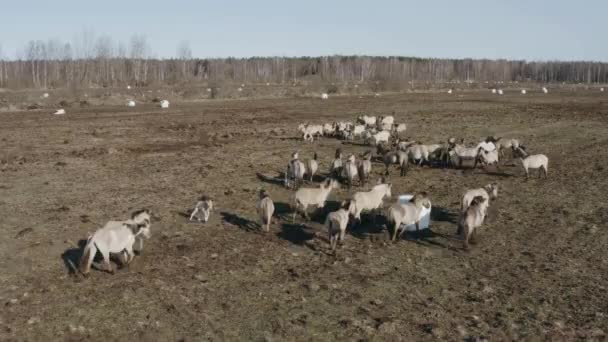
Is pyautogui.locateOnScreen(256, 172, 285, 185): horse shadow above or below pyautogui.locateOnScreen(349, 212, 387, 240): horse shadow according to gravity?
above

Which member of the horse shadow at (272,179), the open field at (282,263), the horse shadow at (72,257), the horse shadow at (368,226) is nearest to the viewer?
the open field at (282,263)

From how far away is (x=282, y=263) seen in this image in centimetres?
1216

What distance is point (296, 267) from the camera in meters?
11.9

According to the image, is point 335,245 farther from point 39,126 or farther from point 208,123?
point 39,126

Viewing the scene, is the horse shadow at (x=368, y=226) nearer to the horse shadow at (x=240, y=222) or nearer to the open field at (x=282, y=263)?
the open field at (x=282, y=263)

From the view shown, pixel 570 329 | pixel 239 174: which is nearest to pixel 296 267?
pixel 570 329

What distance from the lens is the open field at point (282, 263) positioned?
368 inches

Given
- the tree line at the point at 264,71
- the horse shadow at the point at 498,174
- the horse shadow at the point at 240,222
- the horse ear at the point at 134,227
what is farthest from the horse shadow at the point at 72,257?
the tree line at the point at 264,71

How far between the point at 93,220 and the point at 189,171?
716 cm

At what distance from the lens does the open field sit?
30.7 feet

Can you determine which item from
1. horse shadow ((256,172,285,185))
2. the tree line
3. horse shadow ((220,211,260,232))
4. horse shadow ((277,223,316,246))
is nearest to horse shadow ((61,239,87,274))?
horse shadow ((220,211,260,232))

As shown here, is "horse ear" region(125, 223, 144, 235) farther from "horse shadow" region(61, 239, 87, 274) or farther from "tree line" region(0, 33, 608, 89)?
"tree line" region(0, 33, 608, 89)

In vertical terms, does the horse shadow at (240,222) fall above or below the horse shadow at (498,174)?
below

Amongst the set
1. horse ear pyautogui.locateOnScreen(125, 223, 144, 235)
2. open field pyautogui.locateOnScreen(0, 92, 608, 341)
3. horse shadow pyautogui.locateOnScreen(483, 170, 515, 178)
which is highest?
horse shadow pyautogui.locateOnScreen(483, 170, 515, 178)
